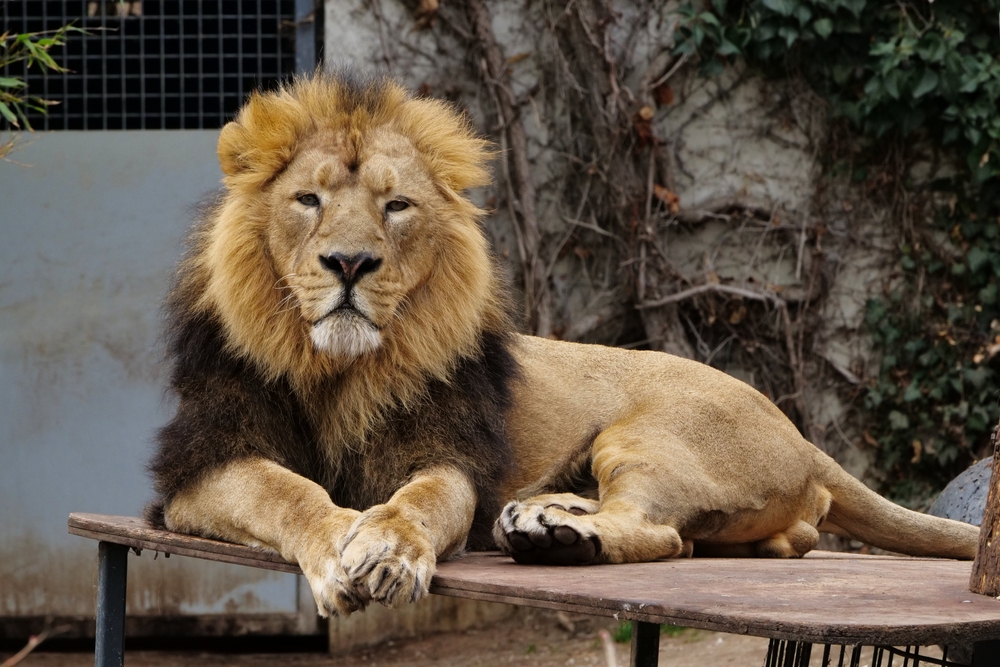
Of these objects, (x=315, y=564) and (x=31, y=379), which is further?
(x=31, y=379)

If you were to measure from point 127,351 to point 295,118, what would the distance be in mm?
3255

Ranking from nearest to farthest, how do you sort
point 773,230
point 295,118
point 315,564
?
point 315,564 < point 295,118 < point 773,230

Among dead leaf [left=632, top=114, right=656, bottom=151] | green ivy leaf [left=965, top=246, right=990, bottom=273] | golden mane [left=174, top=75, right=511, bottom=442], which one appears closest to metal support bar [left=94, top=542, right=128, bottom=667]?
golden mane [left=174, top=75, right=511, bottom=442]

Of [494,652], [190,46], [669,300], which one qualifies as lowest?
[494,652]

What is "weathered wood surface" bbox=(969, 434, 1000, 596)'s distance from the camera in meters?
2.34

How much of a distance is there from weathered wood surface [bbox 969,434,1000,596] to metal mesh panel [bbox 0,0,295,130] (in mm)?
4405

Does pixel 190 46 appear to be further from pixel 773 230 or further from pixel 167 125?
pixel 773 230

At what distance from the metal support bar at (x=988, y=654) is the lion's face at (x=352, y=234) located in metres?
1.51

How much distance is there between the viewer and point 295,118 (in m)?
3.10

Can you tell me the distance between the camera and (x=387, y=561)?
94.5 inches

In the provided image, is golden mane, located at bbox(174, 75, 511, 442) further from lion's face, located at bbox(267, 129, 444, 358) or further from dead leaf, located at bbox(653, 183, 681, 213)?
dead leaf, located at bbox(653, 183, 681, 213)

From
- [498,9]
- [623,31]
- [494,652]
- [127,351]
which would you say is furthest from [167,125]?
[494,652]

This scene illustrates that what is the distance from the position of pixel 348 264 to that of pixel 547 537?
774mm

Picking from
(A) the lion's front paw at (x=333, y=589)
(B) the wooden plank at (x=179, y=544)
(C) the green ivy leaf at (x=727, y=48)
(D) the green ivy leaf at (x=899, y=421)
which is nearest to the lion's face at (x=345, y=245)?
(B) the wooden plank at (x=179, y=544)
